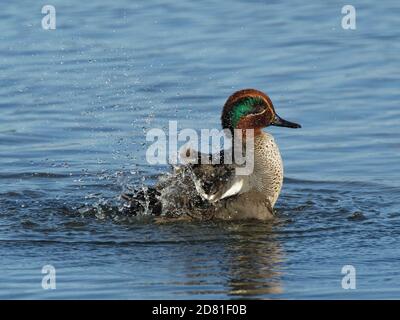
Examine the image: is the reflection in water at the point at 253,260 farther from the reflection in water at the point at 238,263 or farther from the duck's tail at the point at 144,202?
the duck's tail at the point at 144,202

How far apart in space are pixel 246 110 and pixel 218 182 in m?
0.71

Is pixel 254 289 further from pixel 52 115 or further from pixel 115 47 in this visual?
pixel 115 47

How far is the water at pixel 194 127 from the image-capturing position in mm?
7348

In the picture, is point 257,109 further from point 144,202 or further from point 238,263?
point 238,263

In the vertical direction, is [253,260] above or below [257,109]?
below

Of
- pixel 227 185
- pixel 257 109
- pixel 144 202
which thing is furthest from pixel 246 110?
pixel 144 202

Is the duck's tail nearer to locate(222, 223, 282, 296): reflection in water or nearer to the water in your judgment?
the water

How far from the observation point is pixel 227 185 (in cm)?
851

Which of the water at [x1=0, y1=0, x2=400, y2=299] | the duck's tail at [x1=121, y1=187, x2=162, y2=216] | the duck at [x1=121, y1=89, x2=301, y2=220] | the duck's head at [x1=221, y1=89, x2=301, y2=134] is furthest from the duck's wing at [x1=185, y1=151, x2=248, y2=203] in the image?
the duck's head at [x1=221, y1=89, x2=301, y2=134]

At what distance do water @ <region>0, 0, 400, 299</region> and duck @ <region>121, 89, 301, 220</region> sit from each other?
13cm

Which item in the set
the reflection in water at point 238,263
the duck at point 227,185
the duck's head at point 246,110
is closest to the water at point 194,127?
the reflection in water at point 238,263

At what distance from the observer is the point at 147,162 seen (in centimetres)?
1041

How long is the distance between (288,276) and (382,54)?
6.48 metres

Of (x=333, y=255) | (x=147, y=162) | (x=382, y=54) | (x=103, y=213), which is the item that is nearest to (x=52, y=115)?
(x=147, y=162)
